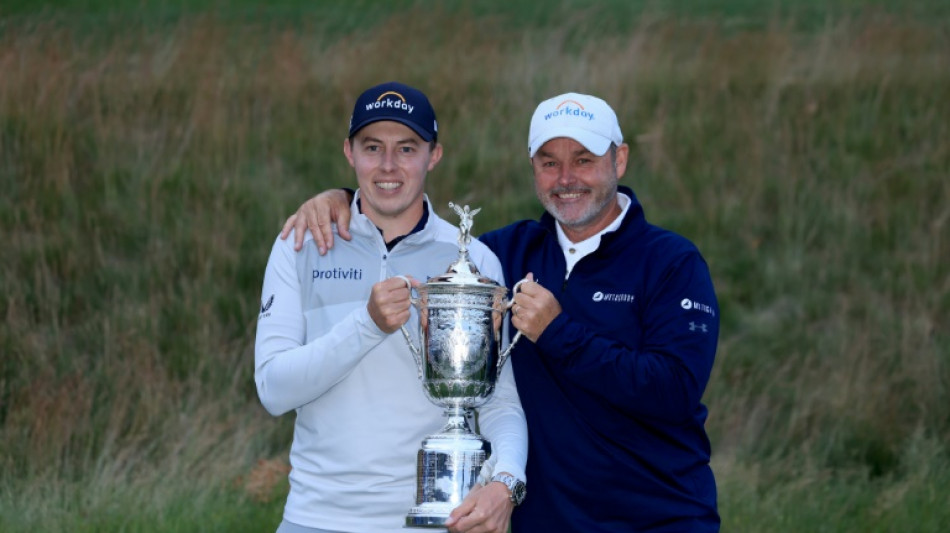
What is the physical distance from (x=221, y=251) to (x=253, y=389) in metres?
1.44

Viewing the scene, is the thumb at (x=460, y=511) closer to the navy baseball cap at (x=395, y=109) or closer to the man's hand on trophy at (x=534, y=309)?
the man's hand on trophy at (x=534, y=309)

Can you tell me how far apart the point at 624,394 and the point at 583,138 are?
→ 2.69 ft

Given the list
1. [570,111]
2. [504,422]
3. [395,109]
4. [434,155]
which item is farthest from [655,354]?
[395,109]

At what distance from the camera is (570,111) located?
4434mm

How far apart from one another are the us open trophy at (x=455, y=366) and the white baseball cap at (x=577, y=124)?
382mm

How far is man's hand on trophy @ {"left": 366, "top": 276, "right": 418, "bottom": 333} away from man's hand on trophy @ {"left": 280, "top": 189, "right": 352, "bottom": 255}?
38 centimetres

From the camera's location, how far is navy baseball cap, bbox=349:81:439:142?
430cm

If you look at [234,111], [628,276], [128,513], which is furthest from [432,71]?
[628,276]


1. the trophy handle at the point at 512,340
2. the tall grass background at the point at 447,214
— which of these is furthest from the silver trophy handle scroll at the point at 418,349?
the tall grass background at the point at 447,214

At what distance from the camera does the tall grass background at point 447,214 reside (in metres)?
8.27

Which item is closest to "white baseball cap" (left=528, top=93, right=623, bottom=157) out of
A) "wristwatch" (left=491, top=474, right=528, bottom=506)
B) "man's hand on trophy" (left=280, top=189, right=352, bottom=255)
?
"man's hand on trophy" (left=280, top=189, right=352, bottom=255)

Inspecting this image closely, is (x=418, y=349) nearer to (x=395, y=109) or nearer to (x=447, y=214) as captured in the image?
(x=395, y=109)

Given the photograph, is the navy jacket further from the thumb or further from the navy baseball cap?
the navy baseball cap

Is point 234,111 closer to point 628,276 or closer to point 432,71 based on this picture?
point 432,71
